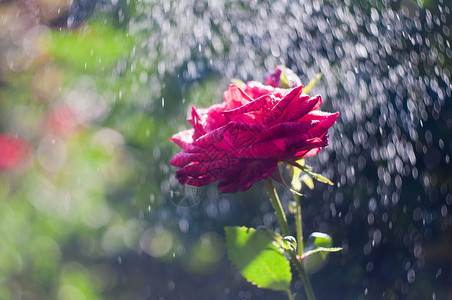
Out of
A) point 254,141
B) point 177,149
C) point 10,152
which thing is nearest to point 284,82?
point 254,141

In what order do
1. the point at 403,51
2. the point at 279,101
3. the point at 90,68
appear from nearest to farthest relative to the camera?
1. the point at 279,101
2. the point at 403,51
3. the point at 90,68

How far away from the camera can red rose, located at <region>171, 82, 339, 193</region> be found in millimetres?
Result: 253

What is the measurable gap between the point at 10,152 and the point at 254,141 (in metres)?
1.06

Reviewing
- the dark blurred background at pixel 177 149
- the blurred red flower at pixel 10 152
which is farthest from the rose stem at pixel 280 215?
the blurred red flower at pixel 10 152

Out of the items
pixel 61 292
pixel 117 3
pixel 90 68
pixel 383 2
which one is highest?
pixel 383 2

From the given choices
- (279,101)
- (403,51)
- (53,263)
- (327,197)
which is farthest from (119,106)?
(279,101)

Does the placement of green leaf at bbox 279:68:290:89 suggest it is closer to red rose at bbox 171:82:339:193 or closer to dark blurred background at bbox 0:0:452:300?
red rose at bbox 171:82:339:193

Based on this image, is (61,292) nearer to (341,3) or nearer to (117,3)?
(117,3)

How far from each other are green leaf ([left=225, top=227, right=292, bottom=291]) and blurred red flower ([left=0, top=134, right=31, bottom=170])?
3.29ft

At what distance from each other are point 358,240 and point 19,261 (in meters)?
0.78

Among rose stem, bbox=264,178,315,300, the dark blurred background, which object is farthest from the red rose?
the dark blurred background

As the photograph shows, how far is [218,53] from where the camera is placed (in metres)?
1.22

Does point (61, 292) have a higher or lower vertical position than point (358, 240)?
lower

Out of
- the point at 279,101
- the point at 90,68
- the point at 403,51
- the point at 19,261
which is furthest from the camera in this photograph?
the point at 90,68
